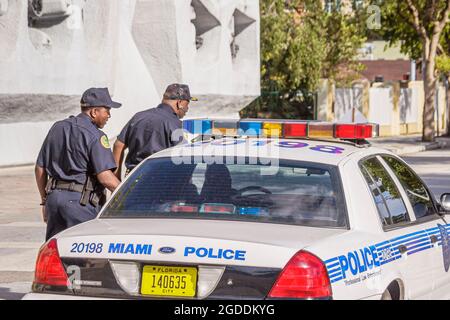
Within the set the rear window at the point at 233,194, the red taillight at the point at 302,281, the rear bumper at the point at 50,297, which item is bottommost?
the rear bumper at the point at 50,297

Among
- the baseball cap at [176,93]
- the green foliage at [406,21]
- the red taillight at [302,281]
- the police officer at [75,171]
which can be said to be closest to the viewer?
the red taillight at [302,281]

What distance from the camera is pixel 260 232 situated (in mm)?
5816

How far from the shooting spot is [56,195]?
313 inches

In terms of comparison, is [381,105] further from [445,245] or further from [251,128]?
[445,245]

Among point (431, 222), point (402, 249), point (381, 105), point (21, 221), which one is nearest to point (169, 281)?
point (402, 249)

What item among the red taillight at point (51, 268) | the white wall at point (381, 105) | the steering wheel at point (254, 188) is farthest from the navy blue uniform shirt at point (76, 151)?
the white wall at point (381, 105)

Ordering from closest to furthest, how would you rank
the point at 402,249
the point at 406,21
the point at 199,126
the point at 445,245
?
the point at 402,249
the point at 445,245
the point at 199,126
the point at 406,21

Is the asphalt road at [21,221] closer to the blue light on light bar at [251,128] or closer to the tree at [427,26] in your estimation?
the blue light on light bar at [251,128]

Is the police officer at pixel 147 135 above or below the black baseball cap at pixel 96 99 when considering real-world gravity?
below

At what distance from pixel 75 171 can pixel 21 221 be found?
7.29m

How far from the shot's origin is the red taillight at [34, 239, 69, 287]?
19.1 feet

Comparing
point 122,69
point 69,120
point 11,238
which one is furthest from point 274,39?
point 69,120

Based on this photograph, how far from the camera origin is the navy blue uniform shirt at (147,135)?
976 cm
